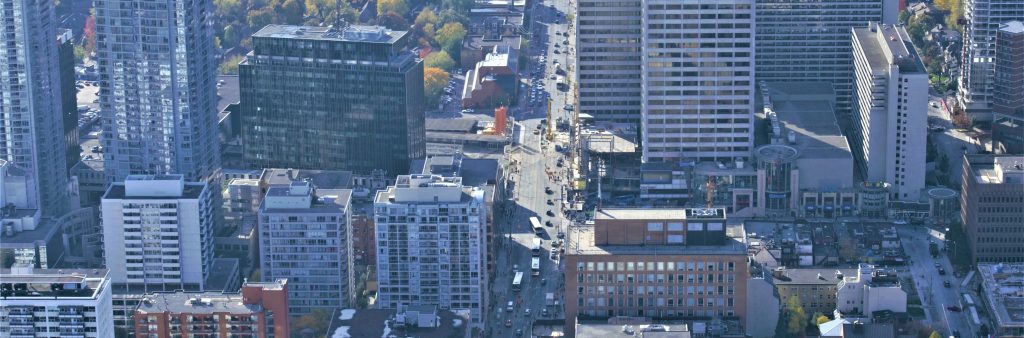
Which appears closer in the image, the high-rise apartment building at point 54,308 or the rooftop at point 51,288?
the high-rise apartment building at point 54,308

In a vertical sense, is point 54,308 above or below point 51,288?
below

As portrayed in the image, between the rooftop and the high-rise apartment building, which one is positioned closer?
the high-rise apartment building

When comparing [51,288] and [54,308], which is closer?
Result: [54,308]
